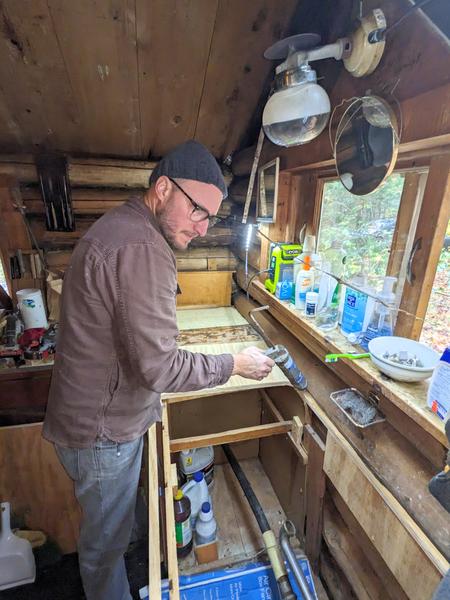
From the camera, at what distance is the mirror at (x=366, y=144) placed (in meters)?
0.84

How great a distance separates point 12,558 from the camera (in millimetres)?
1336

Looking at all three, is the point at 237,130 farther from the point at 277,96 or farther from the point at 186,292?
the point at 186,292

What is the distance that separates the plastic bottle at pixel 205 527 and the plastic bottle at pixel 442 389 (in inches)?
48.4

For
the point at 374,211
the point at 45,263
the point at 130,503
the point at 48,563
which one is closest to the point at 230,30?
the point at 374,211

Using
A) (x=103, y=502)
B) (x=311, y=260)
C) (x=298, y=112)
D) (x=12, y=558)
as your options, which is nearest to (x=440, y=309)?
(x=311, y=260)

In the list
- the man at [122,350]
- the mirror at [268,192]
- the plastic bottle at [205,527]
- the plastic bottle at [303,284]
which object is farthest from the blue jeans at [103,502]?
the mirror at [268,192]

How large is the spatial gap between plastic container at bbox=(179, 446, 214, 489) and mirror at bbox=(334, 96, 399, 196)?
154 centimetres

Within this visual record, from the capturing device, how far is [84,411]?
88cm

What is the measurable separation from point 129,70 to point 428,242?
142 cm

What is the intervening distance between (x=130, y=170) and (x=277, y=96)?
1.23 meters

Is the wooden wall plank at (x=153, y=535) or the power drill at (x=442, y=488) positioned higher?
the power drill at (x=442, y=488)

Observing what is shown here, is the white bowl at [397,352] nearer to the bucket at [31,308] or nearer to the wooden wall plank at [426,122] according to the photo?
the wooden wall plank at [426,122]

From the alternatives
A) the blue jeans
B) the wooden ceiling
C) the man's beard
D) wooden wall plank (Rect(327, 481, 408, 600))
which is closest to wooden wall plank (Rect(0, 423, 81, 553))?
the blue jeans

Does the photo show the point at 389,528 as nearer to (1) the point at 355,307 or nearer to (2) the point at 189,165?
(1) the point at 355,307
